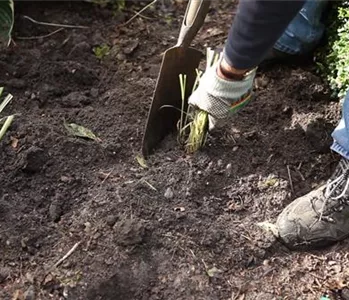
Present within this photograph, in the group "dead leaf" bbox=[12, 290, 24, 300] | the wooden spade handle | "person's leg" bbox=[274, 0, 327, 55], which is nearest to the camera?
"dead leaf" bbox=[12, 290, 24, 300]

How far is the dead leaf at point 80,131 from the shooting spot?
187 cm

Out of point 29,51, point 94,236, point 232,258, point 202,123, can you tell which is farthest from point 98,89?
point 232,258

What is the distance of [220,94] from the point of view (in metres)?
1.61

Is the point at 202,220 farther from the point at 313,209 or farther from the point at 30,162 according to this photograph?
the point at 30,162

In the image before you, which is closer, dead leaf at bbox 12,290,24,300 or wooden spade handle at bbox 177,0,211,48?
dead leaf at bbox 12,290,24,300

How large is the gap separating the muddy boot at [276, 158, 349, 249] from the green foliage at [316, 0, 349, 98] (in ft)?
0.98

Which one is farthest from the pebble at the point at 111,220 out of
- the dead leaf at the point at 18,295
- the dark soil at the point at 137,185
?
the dead leaf at the point at 18,295

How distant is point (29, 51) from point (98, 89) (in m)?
0.26

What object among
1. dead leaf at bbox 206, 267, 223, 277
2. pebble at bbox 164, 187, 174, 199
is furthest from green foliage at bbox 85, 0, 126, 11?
dead leaf at bbox 206, 267, 223, 277

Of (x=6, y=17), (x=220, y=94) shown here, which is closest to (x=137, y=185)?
(x=220, y=94)

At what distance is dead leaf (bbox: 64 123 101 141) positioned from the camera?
1.87 meters

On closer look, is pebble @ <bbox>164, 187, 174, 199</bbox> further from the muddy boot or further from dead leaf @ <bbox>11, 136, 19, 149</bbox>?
dead leaf @ <bbox>11, 136, 19, 149</bbox>

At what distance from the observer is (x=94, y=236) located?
164cm

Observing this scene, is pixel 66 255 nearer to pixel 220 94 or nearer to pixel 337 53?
pixel 220 94
